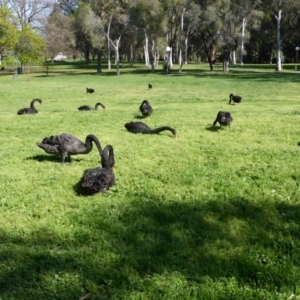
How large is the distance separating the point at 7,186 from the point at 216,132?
222 inches

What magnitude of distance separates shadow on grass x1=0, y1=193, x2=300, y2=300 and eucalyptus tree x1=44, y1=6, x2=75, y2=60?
2040 inches

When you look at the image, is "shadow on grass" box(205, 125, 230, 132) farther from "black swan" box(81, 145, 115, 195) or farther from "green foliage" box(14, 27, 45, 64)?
"green foliage" box(14, 27, 45, 64)

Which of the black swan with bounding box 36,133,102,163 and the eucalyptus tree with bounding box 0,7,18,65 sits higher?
the eucalyptus tree with bounding box 0,7,18,65

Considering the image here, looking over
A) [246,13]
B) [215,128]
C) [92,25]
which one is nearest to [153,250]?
[215,128]

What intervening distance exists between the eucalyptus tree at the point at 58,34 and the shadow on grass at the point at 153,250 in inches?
2040

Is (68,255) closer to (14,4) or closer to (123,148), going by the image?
(123,148)

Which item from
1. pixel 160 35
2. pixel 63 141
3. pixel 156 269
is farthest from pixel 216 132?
pixel 160 35

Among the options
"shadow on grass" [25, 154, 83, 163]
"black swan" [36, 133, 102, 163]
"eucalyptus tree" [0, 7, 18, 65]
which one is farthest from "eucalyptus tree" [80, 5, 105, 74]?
"black swan" [36, 133, 102, 163]

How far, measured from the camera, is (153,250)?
160 inches

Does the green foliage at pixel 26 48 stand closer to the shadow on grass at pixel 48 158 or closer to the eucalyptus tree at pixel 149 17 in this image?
the eucalyptus tree at pixel 149 17

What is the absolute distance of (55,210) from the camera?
200 inches

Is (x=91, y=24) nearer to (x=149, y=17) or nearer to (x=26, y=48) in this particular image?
(x=149, y=17)

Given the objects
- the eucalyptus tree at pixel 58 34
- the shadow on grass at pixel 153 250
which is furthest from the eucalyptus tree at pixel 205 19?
the shadow on grass at pixel 153 250

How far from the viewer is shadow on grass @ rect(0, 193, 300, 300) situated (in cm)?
351
